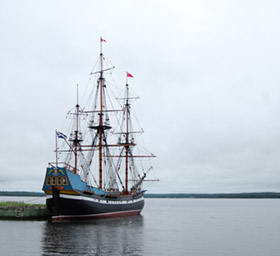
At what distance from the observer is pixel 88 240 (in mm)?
38062

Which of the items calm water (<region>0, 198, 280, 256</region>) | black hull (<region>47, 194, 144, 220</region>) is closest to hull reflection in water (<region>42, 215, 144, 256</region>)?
calm water (<region>0, 198, 280, 256</region>)

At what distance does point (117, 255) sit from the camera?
3108cm

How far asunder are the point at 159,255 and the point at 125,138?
47110mm

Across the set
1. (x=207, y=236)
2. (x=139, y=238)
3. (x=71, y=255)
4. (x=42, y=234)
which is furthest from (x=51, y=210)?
(x=71, y=255)

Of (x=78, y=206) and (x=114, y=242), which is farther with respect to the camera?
(x=78, y=206)

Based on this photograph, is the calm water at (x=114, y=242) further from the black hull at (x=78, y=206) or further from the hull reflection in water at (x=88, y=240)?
the black hull at (x=78, y=206)

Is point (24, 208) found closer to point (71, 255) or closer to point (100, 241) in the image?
point (100, 241)

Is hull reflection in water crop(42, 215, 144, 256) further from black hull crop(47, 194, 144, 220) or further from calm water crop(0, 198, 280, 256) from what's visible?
black hull crop(47, 194, 144, 220)

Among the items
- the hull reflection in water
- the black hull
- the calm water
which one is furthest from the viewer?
the black hull

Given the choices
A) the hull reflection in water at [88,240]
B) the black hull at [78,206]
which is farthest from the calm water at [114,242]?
the black hull at [78,206]

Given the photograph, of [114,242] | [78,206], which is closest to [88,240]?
[114,242]

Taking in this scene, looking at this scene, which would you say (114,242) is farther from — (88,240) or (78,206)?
(78,206)

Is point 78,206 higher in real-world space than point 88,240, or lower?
higher

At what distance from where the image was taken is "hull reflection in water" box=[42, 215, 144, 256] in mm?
32688
